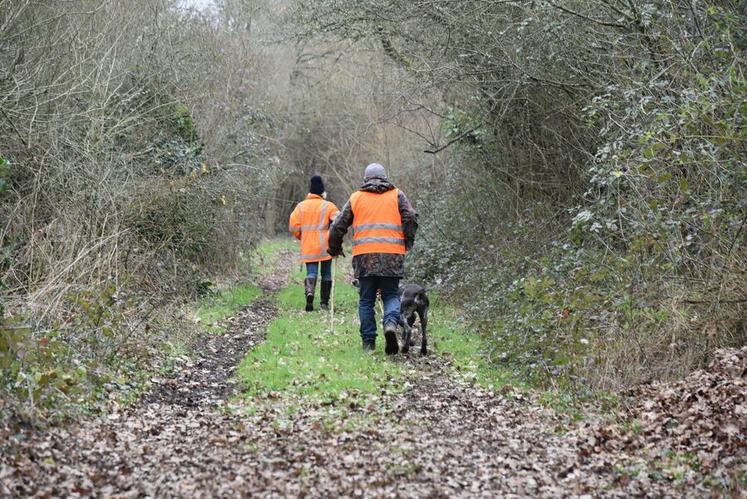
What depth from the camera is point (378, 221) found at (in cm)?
1098

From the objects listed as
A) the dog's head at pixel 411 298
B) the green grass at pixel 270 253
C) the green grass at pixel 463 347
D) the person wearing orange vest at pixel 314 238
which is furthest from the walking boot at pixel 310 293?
the green grass at pixel 270 253

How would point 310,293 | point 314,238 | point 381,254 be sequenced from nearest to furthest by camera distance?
point 381,254 → point 310,293 → point 314,238

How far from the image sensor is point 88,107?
1352 centimetres

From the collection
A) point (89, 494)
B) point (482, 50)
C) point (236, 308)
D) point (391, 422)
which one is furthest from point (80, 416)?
point (482, 50)

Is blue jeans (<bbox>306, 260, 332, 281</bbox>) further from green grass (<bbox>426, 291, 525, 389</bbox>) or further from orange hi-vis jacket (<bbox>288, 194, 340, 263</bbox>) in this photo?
green grass (<bbox>426, 291, 525, 389</bbox>)

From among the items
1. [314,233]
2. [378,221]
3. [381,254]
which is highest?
[378,221]

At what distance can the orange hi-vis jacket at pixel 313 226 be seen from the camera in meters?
15.9

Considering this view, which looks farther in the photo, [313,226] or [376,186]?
[313,226]

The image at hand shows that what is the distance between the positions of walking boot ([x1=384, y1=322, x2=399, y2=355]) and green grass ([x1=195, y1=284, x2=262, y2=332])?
3.37 m

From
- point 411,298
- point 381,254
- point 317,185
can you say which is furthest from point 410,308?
point 317,185

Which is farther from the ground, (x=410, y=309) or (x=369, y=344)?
(x=410, y=309)

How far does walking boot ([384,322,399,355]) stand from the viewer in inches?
420

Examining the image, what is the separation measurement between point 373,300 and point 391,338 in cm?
73

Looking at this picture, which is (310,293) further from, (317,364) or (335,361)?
(317,364)
